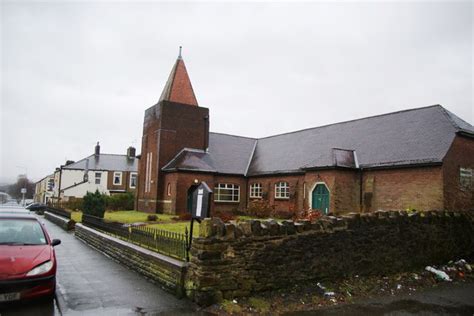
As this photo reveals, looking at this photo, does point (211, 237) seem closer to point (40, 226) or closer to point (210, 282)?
point (210, 282)

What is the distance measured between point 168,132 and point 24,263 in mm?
26519

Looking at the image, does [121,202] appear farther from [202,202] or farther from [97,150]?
[202,202]

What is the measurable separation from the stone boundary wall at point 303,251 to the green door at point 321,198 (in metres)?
12.5

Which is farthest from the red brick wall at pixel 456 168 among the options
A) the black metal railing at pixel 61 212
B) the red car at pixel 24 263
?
the black metal railing at pixel 61 212

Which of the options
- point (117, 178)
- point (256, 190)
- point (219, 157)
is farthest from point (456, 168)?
point (117, 178)

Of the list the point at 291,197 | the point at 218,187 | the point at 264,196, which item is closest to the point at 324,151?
the point at 291,197

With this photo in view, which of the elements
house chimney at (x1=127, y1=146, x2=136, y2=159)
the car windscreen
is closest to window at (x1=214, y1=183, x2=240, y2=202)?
the car windscreen

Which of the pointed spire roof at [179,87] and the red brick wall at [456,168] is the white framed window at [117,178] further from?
the red brick wall at [456,168]

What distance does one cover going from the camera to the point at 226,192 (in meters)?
34.0

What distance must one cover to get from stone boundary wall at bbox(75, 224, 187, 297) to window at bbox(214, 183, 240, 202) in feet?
61.9

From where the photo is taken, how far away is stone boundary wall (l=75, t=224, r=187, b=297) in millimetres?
8484

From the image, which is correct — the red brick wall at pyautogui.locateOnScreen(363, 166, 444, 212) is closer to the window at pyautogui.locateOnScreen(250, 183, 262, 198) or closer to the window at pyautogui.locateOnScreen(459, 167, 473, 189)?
the window at pyautogui.locateOnScreen(459, 167, 473, 189)

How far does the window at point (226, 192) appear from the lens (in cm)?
3357

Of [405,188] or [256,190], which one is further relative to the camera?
[256,190]
